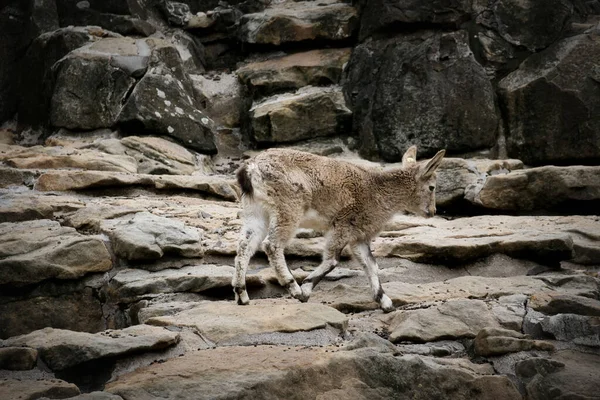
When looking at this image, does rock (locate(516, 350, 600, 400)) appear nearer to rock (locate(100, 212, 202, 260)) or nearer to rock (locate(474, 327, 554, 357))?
rock (locate(474, 327, 554, 357))

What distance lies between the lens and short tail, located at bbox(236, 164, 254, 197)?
19.7ft

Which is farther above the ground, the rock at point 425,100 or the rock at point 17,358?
the rock at point 425,100

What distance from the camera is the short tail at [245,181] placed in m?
6.00

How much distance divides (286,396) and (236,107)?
956 cm

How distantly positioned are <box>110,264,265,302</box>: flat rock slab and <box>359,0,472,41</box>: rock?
7163 mm

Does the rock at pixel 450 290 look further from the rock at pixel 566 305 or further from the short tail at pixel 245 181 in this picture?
the short tail at pixel 245 181

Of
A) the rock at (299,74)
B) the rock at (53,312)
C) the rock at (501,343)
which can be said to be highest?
the rock at (299,74)

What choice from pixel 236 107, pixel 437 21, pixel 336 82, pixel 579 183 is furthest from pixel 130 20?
pixel 579 183

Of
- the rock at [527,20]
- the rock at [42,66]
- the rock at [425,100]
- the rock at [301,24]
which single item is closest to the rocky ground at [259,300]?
the rock at [425,100]

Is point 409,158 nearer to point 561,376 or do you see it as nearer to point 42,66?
point 561,376

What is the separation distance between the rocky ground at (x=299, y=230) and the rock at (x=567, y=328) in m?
0.02

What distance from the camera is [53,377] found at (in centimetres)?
386

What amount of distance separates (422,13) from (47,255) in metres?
8.31

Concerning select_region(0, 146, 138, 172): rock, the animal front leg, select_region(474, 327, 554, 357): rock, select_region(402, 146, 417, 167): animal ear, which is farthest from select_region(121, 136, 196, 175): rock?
select_region(474, 327, 554, 357): rock
